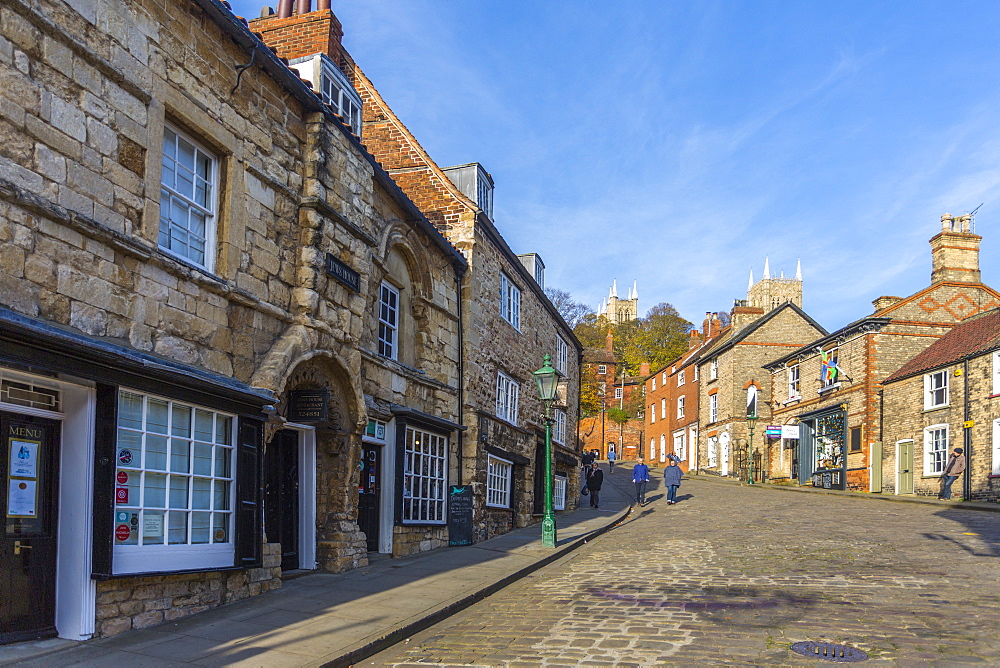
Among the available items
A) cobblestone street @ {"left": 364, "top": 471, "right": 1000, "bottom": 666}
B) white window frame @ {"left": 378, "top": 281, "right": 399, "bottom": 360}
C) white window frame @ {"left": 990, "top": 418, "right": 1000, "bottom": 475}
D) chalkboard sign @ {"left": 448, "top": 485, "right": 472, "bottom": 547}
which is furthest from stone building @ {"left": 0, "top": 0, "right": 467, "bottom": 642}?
white window frame @ {"left": 990, "top": 418, "right": 1000, "bottom": 475}

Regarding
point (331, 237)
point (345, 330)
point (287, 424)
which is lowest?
point (287, 424)

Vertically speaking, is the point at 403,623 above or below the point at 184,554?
below

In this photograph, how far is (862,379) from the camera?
32.6 metres

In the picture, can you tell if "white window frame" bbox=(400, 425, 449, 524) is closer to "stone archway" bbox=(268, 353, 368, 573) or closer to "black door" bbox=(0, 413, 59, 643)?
"stone archway" bbox=(268, 353, 368, 573)

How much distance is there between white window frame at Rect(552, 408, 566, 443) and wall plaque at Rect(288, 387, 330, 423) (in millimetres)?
17429

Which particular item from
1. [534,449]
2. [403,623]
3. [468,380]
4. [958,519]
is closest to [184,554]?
[403,623]

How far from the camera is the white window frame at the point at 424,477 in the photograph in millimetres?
14523

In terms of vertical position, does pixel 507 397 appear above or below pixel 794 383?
below

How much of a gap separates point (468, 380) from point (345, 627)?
31.4 ft

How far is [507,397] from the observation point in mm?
21219

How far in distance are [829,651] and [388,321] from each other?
9.42 meters

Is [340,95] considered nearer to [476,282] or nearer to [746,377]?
[476,282]

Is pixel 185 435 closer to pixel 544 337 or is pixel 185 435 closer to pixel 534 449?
pixel 534 449

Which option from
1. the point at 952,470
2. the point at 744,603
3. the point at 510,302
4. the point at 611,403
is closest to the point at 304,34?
the point at 510,302
